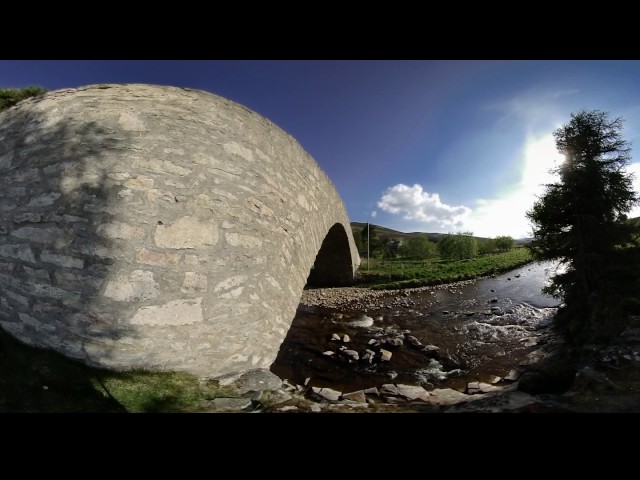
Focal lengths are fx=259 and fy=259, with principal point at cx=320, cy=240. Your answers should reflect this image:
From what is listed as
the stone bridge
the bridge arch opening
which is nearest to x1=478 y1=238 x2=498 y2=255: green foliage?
the bridge arch opening

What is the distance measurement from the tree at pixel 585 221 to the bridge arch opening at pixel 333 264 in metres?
7.41

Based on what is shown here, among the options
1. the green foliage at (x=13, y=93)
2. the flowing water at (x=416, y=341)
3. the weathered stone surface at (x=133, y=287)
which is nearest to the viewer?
the weathered stone surface at (x=133, y=287)

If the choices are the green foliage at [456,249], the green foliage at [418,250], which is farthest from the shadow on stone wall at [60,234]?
the green foliage at [456,249]

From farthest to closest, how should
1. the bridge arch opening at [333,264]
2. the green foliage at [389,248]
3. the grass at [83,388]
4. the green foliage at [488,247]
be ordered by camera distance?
1. the green foliage at [488,247]
2. the green foliage at [389,248]
3. the bridge arch opening at [333,264]
4. the grass at [83,388]

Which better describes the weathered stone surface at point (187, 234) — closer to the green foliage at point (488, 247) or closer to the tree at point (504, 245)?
the green foliage at point (488, 247)

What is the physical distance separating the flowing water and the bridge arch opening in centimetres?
340

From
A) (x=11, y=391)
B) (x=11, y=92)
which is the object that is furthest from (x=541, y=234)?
(x=11, y=92)

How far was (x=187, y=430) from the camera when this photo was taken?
1958 millimetres

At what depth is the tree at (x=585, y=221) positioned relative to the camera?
6312 mm

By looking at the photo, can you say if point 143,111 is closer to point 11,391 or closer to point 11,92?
point 11,391

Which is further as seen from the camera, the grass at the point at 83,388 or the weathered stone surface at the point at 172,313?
the weathered stone surface at the point at 172,313

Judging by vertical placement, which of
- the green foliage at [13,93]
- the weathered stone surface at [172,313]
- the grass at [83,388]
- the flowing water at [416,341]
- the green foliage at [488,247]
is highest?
the green foliage at [13,93]

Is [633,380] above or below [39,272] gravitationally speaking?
below
